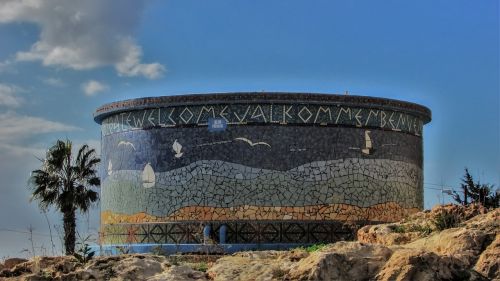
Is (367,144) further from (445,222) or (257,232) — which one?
(445,222)

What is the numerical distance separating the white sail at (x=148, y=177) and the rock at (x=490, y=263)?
18.6 metres

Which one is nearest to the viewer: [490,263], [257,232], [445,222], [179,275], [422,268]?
[422,268]

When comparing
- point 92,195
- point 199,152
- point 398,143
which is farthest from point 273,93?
point 92,195

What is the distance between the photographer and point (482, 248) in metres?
9.67

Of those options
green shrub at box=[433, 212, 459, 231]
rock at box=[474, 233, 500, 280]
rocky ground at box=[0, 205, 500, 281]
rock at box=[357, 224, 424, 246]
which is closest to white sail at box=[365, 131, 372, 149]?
rock at box=[357, 224, 424, 246]

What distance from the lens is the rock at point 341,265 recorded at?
888 cm

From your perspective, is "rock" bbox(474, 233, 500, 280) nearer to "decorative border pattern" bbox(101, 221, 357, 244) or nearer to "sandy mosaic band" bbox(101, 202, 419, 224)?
"decorative border pattern" bbox(101, 221, 357, 244)

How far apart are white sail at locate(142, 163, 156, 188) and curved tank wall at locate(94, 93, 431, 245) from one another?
4cm

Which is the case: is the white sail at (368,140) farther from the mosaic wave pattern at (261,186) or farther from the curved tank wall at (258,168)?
→ the mosaic wave pattern at (261,186)

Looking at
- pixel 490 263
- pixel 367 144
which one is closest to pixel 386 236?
pixel 490 263

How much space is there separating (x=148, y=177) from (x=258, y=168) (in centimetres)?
400

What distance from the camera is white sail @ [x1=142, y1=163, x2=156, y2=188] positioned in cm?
2711

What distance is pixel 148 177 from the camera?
2725cm

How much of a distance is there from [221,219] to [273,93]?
4.50m
